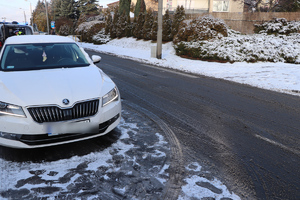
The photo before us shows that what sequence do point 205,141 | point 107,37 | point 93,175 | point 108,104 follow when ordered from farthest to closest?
point 107,37 → point 205,141 → point 108,104 → point 93,175

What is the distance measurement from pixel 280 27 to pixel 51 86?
56.4 feet

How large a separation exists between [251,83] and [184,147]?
625cm

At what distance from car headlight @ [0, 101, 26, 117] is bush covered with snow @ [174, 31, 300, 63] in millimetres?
12458

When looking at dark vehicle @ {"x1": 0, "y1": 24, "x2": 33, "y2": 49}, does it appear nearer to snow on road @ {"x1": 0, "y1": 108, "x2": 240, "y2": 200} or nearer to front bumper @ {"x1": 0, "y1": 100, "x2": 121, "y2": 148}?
front bumper @ {"x1": 0, "y1": 100, "x2": 121, "y2": 148}

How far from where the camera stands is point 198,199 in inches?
105

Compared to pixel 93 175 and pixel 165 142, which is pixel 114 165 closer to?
pixel 93 175

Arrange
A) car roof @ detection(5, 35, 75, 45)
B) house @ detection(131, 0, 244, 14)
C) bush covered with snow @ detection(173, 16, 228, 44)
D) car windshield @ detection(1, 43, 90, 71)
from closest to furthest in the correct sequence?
car windshield @ detection(1, 43, 90, 71), car roof @ detection(5, 35, 75, 45), bush covered with snow @ detection(173, 16, 228, 44), house @ detection(131, 0, 244, 14)

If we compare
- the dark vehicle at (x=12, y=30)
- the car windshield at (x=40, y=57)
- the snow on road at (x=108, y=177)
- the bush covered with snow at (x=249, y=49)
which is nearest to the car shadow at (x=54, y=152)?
the snow on road at (x=108, y=177)

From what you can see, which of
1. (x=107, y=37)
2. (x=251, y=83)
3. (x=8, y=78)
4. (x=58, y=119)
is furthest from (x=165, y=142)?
(x=107, y=37)

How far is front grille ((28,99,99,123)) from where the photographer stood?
128 inches

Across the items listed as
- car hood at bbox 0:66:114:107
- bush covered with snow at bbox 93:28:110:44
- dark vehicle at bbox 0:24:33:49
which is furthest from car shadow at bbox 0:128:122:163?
bush covered with snow at bbox 93:28:110:44

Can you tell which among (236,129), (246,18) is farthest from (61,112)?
(246,18)

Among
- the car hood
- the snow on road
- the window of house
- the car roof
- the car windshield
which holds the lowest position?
the snow on road

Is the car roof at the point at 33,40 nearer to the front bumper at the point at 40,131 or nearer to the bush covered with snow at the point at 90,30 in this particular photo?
the front bumper at the point at 40,131
